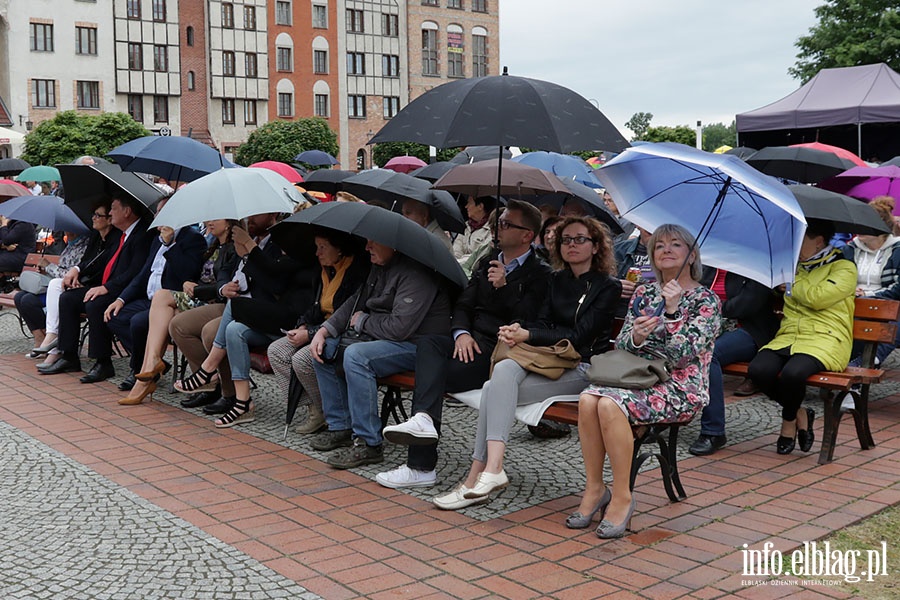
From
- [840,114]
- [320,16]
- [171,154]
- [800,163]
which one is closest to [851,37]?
[840,114]

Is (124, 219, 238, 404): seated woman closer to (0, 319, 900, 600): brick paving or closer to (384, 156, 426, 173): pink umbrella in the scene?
(0, 319, 900, 600): brick paving

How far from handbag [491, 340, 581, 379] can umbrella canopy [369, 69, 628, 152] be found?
1.13 metres

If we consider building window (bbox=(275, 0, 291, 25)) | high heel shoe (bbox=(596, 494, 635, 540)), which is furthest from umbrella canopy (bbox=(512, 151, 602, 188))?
building window (bbox=(275, 0, 291, 25))

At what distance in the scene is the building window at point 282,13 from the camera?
2534 inches

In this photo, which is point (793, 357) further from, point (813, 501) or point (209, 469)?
point (209, 469)

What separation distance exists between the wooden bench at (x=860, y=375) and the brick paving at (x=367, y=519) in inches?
7.9

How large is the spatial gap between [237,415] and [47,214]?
13.7ft

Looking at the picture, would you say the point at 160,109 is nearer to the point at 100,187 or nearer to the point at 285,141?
the point at 285,141

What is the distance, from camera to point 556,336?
5.79 m

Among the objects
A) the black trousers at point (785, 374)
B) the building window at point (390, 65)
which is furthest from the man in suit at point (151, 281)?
the building window at point (390, 65)

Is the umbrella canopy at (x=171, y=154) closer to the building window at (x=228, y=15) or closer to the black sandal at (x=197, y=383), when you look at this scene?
the black sandal at (x=197, y=383)

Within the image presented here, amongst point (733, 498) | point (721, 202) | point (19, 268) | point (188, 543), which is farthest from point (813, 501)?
point (19, 268)

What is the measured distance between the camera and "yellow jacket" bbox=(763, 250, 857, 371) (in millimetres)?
6625

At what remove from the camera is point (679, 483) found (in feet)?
18.4
